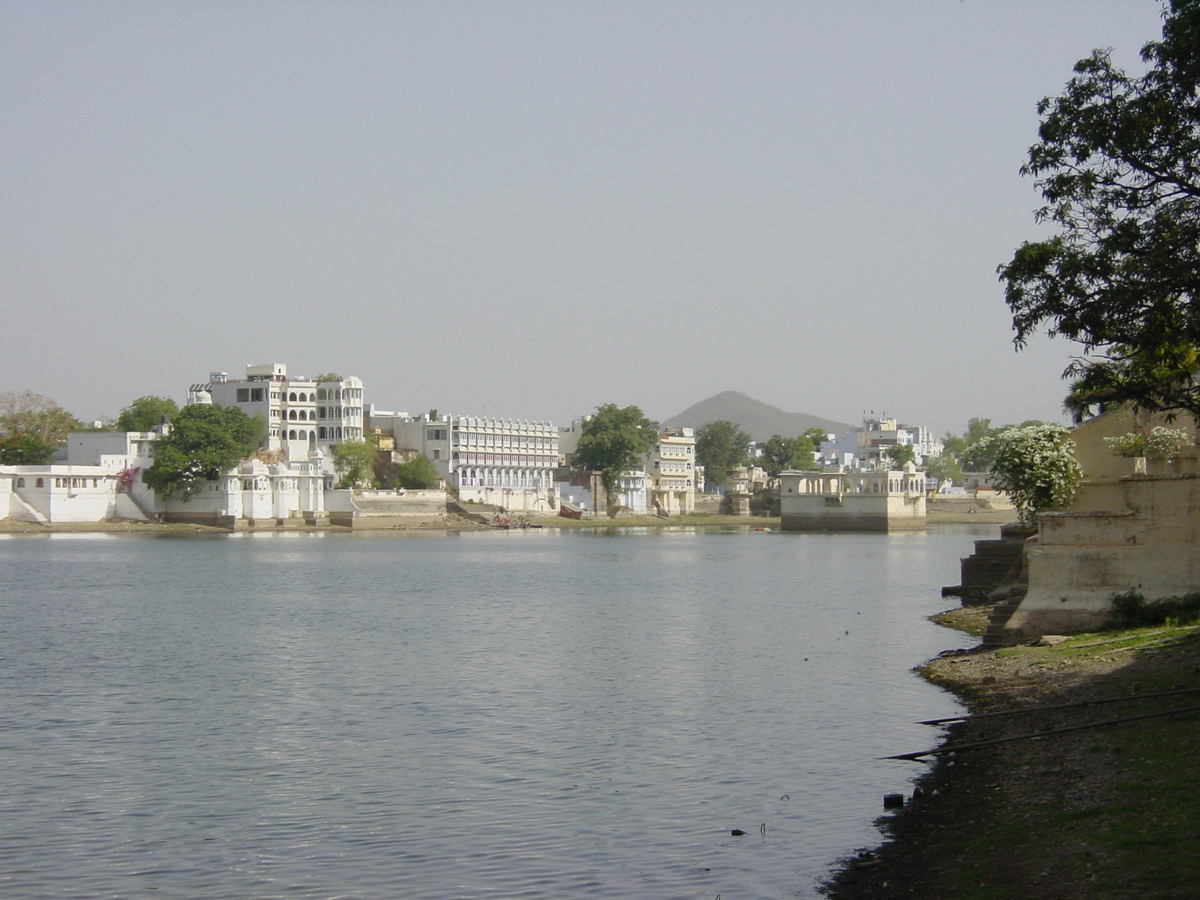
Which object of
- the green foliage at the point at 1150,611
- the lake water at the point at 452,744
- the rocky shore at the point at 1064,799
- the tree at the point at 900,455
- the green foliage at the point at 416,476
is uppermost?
the tree at the point at 900,455

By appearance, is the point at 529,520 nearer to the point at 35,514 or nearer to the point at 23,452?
the point at 35,514

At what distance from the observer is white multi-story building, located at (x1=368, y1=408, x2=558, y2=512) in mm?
131625

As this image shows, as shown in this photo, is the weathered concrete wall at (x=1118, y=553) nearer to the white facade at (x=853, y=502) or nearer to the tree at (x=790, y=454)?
the white facade at (x=853, y=502)

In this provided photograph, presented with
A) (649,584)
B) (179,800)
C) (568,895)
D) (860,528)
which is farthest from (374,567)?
(860,528)

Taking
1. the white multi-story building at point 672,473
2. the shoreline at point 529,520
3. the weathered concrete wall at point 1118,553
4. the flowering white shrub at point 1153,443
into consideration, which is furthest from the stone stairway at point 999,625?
the white multi-story building at point 672,473

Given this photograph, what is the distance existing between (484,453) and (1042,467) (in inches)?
4219

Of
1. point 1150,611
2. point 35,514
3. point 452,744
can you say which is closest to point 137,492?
point 35,514

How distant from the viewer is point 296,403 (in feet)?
412

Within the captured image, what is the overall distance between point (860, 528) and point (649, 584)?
256ft

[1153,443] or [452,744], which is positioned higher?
[1153,443]

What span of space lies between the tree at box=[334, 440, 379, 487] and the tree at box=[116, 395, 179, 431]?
52.0 feet

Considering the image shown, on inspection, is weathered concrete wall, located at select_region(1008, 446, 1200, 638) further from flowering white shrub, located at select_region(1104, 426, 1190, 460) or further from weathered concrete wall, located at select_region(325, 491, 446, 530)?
weathered concrete wall, located at select_region(325, 491, 446, 530)

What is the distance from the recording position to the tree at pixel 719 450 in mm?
177375

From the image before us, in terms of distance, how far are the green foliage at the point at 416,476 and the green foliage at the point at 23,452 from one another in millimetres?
29131
